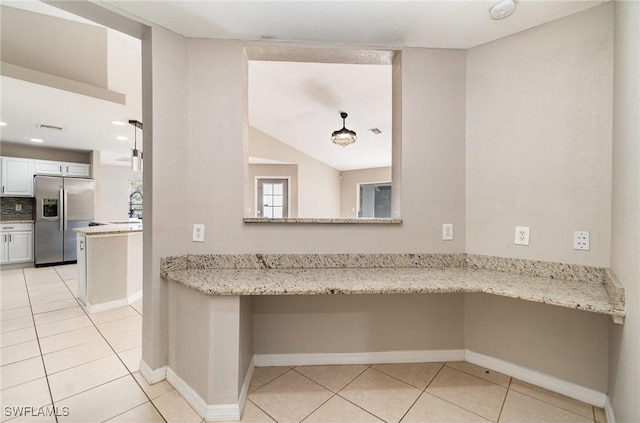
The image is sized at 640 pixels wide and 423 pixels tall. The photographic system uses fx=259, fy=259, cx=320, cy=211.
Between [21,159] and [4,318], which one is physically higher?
[21,159]

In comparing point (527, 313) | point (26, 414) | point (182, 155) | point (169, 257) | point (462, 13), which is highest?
point (462, 13)

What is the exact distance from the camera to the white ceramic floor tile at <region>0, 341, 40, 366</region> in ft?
6.31

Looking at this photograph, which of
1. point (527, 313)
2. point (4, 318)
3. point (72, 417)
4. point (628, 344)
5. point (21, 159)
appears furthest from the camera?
point (21, 159)

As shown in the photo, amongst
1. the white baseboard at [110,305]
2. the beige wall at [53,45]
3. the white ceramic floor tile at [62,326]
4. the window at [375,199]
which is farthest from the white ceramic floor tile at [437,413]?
the window at [375,199]

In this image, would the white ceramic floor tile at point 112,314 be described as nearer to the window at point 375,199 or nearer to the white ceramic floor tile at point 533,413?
the white ceramic floor tile at point 533,413

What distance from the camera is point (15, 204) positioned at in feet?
16.0

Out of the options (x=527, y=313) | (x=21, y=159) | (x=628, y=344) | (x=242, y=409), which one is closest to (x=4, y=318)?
(x=242, y=409)

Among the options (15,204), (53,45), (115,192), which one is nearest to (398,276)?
(53,45)

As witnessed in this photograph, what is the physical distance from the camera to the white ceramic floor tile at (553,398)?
1.48 m

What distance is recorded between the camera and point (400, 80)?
190 cm

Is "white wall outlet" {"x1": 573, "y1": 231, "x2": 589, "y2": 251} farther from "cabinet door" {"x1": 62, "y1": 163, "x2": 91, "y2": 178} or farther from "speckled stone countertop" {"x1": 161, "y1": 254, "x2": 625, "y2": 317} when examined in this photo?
"cabinet door" {"x1": 62, "y1": 163, "x2": 91, "y2": 178}

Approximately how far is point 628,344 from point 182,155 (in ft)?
8.68

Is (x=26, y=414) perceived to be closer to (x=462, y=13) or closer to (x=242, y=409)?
(x=242, y=409)

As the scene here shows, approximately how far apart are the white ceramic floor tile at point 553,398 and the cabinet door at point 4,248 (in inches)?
287
